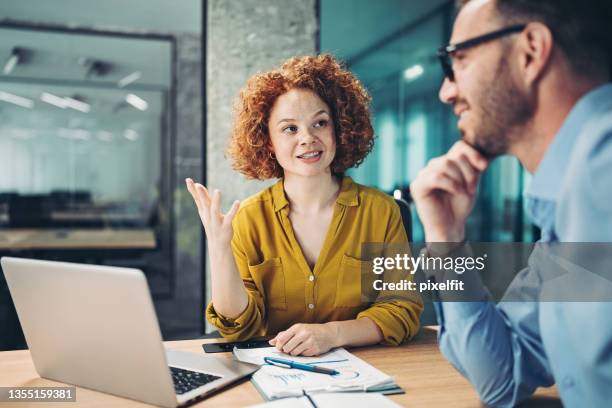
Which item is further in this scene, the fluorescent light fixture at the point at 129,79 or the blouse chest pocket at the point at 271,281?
the fluorescent light fixture at the point at 129,79

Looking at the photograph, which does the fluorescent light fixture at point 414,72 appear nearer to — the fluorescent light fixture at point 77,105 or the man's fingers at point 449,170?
the fluorescent light fixture at point 77,105

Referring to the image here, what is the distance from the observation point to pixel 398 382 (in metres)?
1.15

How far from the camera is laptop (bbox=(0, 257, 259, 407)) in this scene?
97 centimetres

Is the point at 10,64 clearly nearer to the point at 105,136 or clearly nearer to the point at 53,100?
the point at 53,100

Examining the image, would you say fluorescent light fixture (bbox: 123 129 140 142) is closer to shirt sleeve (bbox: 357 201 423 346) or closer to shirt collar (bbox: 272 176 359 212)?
shirt collar (bbox: 272 176 359 212)

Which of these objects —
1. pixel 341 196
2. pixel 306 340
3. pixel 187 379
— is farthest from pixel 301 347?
pixel 341 196

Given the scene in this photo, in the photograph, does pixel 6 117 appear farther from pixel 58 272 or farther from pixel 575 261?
pixel 575 261

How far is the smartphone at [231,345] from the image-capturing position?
136 cm

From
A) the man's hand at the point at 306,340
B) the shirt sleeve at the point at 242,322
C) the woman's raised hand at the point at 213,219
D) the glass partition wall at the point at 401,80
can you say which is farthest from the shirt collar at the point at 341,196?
the glass partition wall at the point at 401,80

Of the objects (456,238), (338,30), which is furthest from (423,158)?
(456,238)

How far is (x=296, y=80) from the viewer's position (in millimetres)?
1792

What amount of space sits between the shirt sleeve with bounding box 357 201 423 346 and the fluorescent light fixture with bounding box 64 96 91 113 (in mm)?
2515

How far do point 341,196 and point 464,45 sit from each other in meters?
0.96

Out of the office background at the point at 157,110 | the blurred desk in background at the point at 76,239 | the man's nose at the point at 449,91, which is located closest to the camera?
the man's nose at the point at 449,91
